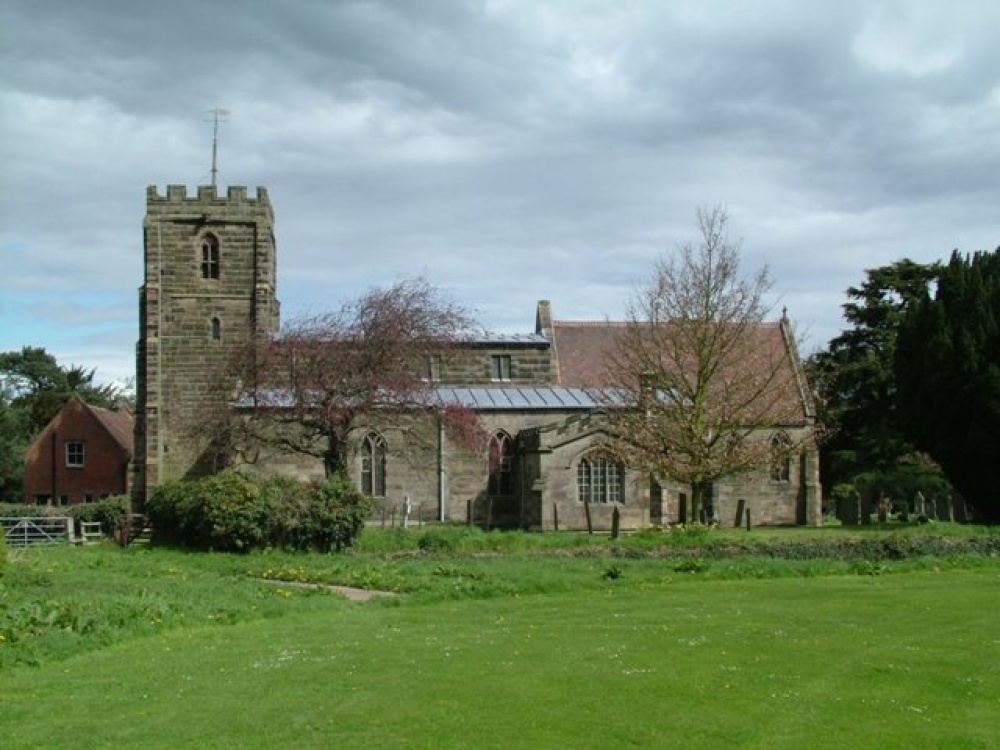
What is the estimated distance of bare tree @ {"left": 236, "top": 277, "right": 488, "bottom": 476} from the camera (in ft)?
106

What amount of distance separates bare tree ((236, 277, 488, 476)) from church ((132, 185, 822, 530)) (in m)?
1.68

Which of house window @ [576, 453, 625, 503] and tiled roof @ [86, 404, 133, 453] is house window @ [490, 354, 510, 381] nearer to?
house window @ [576, 453, 625, 503]

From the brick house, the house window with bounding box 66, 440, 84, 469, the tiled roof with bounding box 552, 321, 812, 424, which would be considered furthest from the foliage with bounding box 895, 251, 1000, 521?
the house window with bounding box 66, 440, 84, 469

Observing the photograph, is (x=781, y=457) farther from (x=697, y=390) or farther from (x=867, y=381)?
(x=867, y=381)

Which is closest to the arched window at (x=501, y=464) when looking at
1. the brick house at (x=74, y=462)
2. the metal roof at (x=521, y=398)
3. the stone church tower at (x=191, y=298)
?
the metal roof at (x=521, y=398)

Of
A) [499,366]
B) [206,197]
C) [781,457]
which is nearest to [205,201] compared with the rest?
[206,197]

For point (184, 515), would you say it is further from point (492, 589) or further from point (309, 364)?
point (492, 589)

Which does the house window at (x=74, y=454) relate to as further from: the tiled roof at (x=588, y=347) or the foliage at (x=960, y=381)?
the foliage at (x=960, y=381)

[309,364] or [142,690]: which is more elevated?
[309,364]

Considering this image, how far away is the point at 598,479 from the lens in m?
38.8

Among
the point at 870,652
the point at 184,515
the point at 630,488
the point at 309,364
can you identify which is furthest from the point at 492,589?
the point at 630,488

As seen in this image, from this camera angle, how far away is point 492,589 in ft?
60.0

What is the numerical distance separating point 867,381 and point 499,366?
64.0 ft

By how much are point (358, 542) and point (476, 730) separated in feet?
65.6
